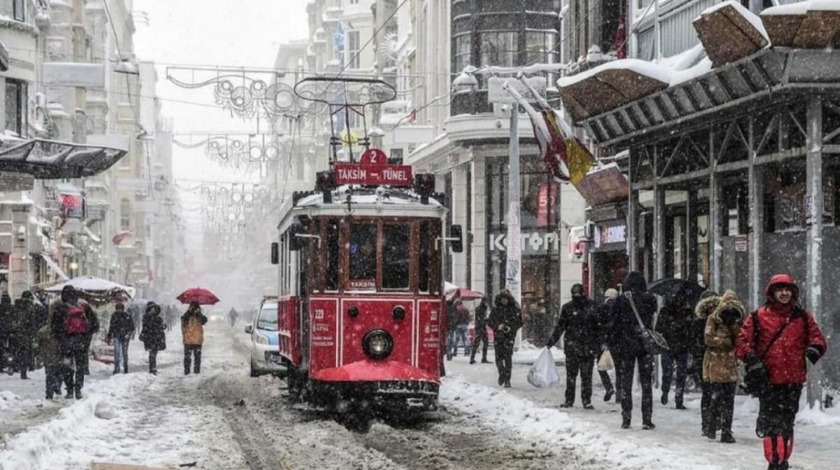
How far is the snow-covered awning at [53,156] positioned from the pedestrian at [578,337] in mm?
7853

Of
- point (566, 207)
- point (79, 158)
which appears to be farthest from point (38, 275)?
point (79, 158)

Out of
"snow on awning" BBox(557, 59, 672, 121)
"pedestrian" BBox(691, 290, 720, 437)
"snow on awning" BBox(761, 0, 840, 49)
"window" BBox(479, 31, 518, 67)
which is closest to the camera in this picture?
"pedestrian" BBox(691, 290, 720, 437)

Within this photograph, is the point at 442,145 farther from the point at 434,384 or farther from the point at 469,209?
the point at 434,384

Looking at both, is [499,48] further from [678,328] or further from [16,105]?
[678,328]

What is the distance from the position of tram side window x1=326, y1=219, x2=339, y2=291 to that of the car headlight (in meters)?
0.83

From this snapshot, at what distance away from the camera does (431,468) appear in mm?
13750

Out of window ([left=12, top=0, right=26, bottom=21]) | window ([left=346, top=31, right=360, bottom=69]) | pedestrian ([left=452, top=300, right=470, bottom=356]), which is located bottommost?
pedestrian ([left=452, top=300, right=470, bottom=356])

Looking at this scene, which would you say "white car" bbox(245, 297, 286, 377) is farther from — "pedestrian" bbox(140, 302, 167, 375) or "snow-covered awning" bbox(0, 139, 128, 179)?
"snow-covered awning" bbox(0, 139, 128, 179)

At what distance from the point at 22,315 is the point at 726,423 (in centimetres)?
1831

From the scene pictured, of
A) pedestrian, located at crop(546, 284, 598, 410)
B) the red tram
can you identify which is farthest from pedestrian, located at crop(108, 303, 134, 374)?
pedestrian, located at crop(546, 284, 598, 410)

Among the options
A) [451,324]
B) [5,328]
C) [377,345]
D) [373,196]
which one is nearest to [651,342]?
[377,345]

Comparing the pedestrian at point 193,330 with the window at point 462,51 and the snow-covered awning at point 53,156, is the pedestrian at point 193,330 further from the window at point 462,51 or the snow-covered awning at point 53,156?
the window at point 462,51

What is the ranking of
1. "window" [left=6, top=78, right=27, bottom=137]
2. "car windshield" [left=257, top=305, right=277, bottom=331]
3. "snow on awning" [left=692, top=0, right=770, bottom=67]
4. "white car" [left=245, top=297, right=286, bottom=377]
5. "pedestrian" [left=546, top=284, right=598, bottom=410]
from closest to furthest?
1. "snow on awning" [left=692, top=0, right=770, bottom=67]
2. "pedestrian" [left=546, top=284, right=598, bottom=410]
3. "white car" [left=245, top=297, right=286, bottom=377]
4. "car windshield" [left=257, top=305, right=277, bottom=331]
5. "window" [left=6, top=78, right=27, bottom=137]

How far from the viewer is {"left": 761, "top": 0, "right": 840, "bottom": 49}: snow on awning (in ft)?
56.4
